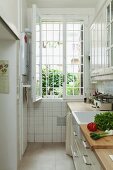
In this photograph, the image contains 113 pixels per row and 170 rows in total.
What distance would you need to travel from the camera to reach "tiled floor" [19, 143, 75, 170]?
11.3 ft

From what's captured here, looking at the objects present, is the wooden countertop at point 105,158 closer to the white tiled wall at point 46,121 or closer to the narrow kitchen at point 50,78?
the narrow kitchen at point 50,78

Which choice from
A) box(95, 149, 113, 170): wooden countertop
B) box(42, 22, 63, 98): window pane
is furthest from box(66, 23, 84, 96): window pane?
box(95, 149, 113, 170): wooden countertop

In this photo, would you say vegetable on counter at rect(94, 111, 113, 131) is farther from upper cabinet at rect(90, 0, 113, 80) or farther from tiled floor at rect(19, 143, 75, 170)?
tiled floor at rect(19, 143, 75, 170)

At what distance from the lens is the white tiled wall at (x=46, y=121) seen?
4.76 meters

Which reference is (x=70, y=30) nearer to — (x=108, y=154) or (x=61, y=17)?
(x=61, y=17)

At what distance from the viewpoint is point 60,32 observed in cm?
484

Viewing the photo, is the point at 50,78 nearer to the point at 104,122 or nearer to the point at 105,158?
the point at 104,122

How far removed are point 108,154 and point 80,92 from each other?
11.7 ft

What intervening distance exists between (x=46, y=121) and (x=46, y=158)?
1064mm

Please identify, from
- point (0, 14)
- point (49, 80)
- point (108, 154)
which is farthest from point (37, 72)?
point (108, 154)

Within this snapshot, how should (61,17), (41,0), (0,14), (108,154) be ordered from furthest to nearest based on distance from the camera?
1. (61,17)
2. (41,0)
3. (0,14)
4. (108,154)

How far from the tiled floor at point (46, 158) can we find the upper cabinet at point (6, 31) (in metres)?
→ 1.84

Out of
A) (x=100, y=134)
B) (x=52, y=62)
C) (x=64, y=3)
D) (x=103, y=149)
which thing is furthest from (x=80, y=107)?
(x=103, y=149)

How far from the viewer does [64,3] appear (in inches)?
180
